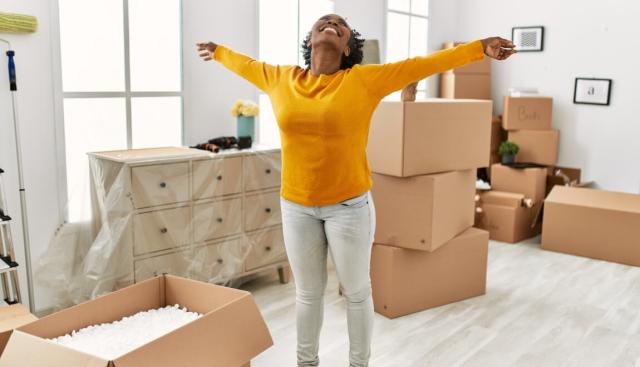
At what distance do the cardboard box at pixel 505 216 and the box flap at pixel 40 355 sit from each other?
3427mm

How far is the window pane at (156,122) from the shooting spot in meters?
3.16

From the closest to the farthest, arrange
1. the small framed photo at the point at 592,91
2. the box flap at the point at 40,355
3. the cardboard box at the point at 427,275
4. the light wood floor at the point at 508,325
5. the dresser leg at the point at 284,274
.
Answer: the box flap at the point at 40,355 → the light wood floor at the point at 508,325 → the cardboard box at the point at 427,275 → the dresser leg at the point at 284,274 → the small framed photo at the point at 592,91

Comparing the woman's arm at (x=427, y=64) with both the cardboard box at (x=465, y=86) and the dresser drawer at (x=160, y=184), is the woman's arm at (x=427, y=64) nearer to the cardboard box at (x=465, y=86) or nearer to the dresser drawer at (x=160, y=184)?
the dresser drawer at (x=160, y=184)

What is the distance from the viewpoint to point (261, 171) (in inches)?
127

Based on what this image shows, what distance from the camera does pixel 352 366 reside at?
2.09 m

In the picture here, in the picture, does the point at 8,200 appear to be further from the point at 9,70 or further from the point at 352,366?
the point at 352,366

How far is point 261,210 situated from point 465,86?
2571 millimetres

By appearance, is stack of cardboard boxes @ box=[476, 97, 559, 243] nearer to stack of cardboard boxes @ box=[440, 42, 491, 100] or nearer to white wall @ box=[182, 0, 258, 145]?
stack of cardboard boxes @ box=[440, 42, 491, 100]

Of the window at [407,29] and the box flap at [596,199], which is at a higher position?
the window at [407,29]

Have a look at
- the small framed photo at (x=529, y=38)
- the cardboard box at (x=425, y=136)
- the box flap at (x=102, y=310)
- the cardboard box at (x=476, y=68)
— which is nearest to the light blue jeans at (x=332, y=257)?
the box flap at (x=102, y=310)

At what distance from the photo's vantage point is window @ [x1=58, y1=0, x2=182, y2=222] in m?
2.86

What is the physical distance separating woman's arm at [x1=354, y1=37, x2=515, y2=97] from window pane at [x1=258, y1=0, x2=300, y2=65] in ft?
6.45

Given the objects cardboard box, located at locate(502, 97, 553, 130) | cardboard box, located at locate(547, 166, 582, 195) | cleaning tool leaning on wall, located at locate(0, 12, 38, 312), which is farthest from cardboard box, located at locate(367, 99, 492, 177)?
cardboard box, located at locate(547, 166, 582, 195)

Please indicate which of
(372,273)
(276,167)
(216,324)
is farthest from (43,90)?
(372,273)
